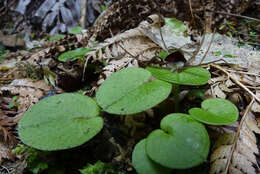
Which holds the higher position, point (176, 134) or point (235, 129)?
point (176, 134)

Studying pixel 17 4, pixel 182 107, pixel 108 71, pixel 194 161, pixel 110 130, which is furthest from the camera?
pixel 17 4

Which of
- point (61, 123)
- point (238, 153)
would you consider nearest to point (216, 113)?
point (238, 153)

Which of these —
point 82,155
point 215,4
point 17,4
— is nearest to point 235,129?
point 82,155

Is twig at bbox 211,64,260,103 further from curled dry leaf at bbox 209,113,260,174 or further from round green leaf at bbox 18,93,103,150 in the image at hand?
round green leaf at bbox 18,93,103,150

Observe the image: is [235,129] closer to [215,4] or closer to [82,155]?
[82,155]

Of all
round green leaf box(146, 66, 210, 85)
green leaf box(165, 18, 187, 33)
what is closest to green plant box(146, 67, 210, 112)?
round green leaf box(146, 66, 210, 85)

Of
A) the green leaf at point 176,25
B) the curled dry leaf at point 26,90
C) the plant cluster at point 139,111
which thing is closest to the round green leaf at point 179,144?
the plant cluster at point 139,111

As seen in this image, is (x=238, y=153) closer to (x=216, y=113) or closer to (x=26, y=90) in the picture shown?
(x=216, y=113)
